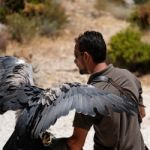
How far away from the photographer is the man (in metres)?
3.37

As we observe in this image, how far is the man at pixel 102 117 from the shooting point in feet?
11.1

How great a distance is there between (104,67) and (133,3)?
14.3 meters

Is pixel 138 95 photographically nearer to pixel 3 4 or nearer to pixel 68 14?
pixel 3 4

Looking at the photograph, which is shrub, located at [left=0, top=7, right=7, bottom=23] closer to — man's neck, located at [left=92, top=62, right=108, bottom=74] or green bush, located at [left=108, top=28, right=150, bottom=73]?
green bush, located at [left=108, top=28, right=150, bottom=73]

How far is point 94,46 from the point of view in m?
3.47

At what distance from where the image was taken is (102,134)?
3.52 meters

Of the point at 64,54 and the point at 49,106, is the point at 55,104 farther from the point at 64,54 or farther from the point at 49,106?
the point at 64,54

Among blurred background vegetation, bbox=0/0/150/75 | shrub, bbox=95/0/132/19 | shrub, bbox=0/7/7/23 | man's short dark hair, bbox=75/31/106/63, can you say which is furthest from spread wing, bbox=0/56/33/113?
shrub, bbox=95/0/132/19

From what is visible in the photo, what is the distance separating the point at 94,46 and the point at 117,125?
50 centimetres

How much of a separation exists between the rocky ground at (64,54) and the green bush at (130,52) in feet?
1.58

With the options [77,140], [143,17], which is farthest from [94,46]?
[143,17]

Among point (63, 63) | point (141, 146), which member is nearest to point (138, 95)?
point (141, 146)

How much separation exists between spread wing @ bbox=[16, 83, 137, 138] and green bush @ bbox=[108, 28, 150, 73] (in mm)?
8102

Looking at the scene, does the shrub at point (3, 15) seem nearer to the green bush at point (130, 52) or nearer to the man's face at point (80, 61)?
the green bush at point (130, 52)
